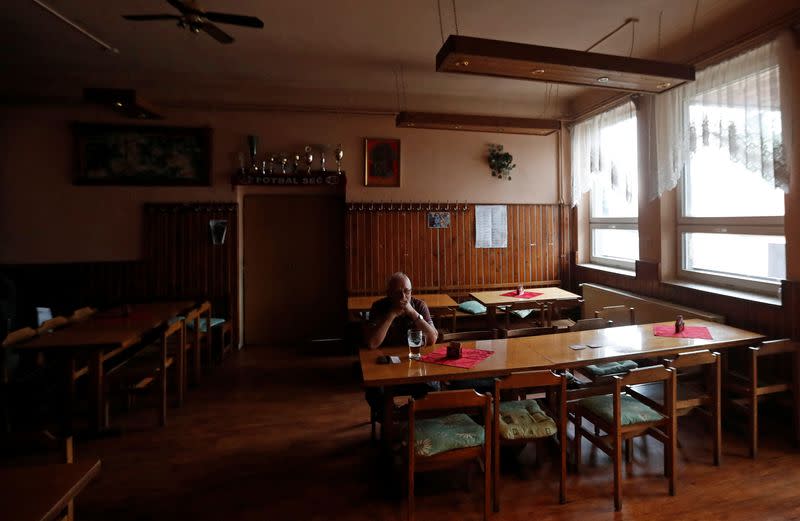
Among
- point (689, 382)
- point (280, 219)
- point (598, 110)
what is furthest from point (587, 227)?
point (280, 219)

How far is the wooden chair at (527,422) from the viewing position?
7.72 feet

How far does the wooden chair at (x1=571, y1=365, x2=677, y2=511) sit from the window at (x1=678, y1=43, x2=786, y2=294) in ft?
7.21

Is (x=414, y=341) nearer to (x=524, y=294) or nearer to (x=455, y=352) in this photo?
(x=455, y=352)

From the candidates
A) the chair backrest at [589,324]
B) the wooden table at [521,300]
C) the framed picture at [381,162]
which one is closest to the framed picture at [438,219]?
the framed picture at [381,162]

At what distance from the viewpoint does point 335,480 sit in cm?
286

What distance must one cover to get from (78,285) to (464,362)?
17.5 feet

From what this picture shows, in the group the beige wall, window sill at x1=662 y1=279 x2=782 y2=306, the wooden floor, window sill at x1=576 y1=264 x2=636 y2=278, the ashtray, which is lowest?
the wooden floor

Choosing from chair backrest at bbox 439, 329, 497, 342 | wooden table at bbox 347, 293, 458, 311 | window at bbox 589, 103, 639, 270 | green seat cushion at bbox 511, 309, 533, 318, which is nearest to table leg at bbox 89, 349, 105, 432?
wooden table at bbox 347, 293, 458, 311

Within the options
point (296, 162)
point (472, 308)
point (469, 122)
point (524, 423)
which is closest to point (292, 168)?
point (296, 162)

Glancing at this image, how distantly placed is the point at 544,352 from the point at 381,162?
13.3 feet

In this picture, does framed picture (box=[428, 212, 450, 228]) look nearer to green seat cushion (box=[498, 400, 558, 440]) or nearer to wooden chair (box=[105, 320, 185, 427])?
wooden chair (box=[105, 320, 185, 427])

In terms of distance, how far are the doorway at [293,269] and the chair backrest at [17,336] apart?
2.68 meters

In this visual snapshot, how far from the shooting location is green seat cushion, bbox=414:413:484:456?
2.30 metres

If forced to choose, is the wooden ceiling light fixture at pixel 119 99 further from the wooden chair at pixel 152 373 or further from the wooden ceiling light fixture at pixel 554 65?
the wooden ceiling light fixture at pixel 554 65
